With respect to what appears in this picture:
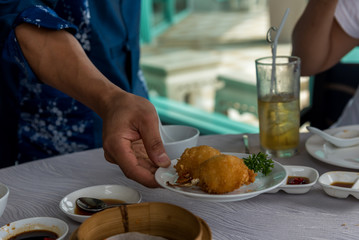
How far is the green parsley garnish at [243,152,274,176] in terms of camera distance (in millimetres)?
1007

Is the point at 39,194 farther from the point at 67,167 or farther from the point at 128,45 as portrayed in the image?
the point at 128,45

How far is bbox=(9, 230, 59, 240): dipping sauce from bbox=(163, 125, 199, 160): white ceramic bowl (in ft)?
1.31

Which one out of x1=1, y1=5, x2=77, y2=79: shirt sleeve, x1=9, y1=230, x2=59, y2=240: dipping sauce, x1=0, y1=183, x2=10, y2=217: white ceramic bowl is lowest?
x1=9, y1=230, x2=59, y2=240: dipping sauce

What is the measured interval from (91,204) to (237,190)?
1.01 feet

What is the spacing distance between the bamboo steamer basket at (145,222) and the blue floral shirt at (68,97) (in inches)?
38.8

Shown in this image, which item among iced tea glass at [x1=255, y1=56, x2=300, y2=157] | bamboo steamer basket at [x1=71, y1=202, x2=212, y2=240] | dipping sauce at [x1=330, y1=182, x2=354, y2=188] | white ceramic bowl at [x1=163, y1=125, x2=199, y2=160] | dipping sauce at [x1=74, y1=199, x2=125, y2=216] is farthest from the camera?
iced tea glass at [x1=255, y1=56, x2=300, y2=157]

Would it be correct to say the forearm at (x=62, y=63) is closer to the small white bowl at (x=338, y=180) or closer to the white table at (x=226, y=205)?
the white table at (x=226, y=205)

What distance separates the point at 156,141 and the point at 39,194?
344 mm

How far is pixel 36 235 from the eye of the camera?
0.86 metres

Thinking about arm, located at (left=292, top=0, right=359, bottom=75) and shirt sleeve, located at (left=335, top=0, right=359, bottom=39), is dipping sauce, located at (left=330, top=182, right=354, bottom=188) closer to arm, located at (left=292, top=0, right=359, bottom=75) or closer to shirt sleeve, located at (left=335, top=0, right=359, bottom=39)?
arm, located at (left=292, top=0, right=359, bottom=75)

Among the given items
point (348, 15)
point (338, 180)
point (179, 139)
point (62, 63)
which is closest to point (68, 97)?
point (62, 63)

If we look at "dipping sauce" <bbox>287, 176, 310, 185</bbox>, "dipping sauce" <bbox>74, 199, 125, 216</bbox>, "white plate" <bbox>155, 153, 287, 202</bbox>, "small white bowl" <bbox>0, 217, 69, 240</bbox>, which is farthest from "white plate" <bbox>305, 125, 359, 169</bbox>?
"small white bowl" <bbox>0, 217, 69, 240</bbox>

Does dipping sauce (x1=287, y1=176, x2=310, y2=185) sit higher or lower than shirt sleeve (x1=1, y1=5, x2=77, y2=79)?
lower

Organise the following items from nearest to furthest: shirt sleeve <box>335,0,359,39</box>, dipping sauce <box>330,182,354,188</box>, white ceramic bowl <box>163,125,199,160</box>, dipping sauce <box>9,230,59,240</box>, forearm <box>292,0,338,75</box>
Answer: dipping sauce <box>9,230,59,240</box>
dipping sauce <box>330,182,354,188</box>
white ceramic bowl <box>163,125,199,160</box>
forearm <box>292,0,338,75</box>
shirt sleeve <box>335,0,359,39</box>
